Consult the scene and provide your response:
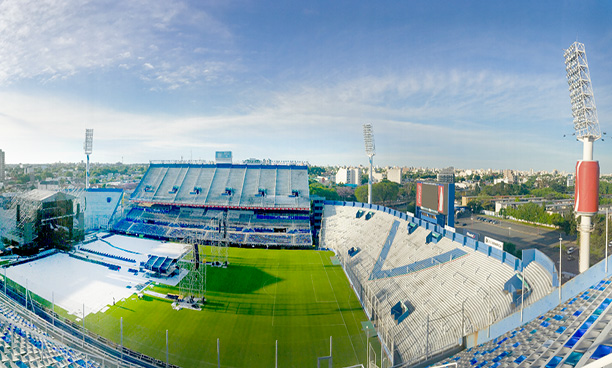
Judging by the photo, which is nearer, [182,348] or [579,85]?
[182,348]

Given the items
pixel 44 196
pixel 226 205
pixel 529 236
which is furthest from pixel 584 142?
pixel 44 196

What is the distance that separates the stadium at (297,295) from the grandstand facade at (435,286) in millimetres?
93

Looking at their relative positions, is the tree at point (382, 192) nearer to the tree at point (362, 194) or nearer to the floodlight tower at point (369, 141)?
the tree at point (362, 194)

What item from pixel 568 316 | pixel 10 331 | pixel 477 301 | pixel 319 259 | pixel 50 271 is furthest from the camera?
pixel 319 259

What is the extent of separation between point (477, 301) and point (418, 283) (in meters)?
4.15

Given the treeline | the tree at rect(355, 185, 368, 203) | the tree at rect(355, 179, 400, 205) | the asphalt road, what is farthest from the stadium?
the tree at rect(355, 179, 400, 205)

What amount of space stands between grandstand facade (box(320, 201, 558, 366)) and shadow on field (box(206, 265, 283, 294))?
738cm

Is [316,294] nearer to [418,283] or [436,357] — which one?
[418,283]

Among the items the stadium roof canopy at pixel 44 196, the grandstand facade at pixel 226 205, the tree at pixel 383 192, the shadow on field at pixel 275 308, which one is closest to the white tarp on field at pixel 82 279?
the shadow on field at pixel 275 308

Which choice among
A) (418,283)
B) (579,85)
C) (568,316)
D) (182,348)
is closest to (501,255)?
(418,283)

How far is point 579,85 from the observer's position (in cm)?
1866

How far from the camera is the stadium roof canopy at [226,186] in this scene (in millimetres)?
40938

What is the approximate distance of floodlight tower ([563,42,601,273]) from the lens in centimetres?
1742

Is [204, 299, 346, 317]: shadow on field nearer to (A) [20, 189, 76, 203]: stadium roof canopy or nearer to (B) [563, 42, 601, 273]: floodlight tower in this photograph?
(B) [563, 42, 601, 273]: floodlight tower
